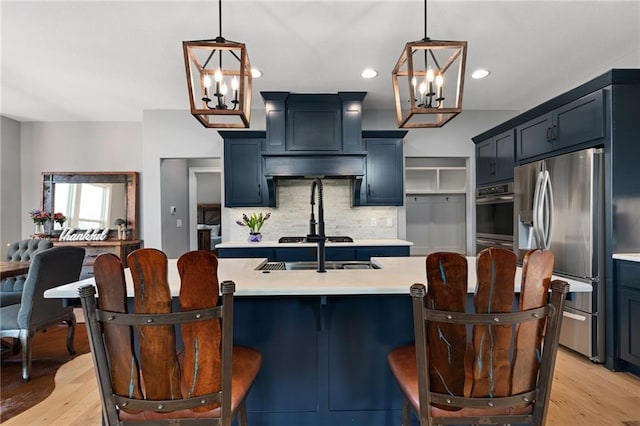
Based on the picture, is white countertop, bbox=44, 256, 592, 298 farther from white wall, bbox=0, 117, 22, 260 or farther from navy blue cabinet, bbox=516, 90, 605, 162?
white wall, bbox=0, 117, 22, 260

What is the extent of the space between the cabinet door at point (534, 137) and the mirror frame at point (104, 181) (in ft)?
16.6

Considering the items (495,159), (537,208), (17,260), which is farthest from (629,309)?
(17,260)

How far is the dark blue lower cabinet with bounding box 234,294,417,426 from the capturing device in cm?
154

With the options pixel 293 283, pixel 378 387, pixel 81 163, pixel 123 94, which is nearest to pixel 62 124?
pixel 81 163

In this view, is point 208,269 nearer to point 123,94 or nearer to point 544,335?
point 544,335

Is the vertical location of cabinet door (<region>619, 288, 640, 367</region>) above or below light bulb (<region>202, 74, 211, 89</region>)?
below

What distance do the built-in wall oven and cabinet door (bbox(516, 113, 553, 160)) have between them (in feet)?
1.27

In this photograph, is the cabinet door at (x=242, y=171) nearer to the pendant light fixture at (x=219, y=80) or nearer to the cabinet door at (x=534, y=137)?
the pendant light fixture at (x=219, y=80)

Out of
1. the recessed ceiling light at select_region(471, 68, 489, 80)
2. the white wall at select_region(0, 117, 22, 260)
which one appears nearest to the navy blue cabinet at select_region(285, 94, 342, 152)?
the recessed ceiling light at select_region(471, 68, 489, 80)

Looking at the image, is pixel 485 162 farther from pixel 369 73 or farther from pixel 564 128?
pixel 369 73

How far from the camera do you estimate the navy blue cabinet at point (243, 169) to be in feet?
12.8

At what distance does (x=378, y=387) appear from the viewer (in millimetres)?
1565

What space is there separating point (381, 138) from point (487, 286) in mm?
3309

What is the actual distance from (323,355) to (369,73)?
2706 mm
